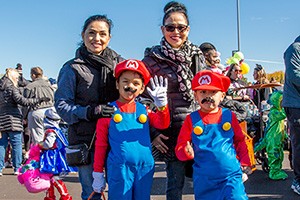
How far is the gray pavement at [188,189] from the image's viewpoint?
5.22 meters

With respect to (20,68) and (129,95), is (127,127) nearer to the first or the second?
(129,95)

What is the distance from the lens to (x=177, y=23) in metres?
3.23

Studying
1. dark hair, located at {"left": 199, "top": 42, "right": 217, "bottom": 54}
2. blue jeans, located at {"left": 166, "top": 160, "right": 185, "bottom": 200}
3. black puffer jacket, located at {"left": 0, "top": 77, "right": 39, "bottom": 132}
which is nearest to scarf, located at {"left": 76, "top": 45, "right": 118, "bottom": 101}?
blue jeans, located at {"left": 166, "top": 160, "right": 185, "bottom": 200}

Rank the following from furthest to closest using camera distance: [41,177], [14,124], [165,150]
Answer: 1. [14,124]
2. [41,177]
3. [165,150]

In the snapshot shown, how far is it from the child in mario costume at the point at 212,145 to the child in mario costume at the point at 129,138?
230mm

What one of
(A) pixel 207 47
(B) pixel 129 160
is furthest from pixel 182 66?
(A) pixel 207 47

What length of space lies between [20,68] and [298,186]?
8437 mm

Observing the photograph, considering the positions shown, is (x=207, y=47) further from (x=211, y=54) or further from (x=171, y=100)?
(x=171, y=100)

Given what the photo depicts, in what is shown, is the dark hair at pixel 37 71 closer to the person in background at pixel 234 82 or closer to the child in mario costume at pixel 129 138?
the person in background at pixel 234 82

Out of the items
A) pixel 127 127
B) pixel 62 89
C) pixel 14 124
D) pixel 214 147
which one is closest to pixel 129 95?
pixel 127 127

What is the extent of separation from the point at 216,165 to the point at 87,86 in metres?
1.11

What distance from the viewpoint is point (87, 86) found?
3.01 m

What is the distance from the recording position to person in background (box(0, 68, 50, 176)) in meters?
7.23

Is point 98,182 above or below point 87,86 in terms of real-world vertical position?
below
